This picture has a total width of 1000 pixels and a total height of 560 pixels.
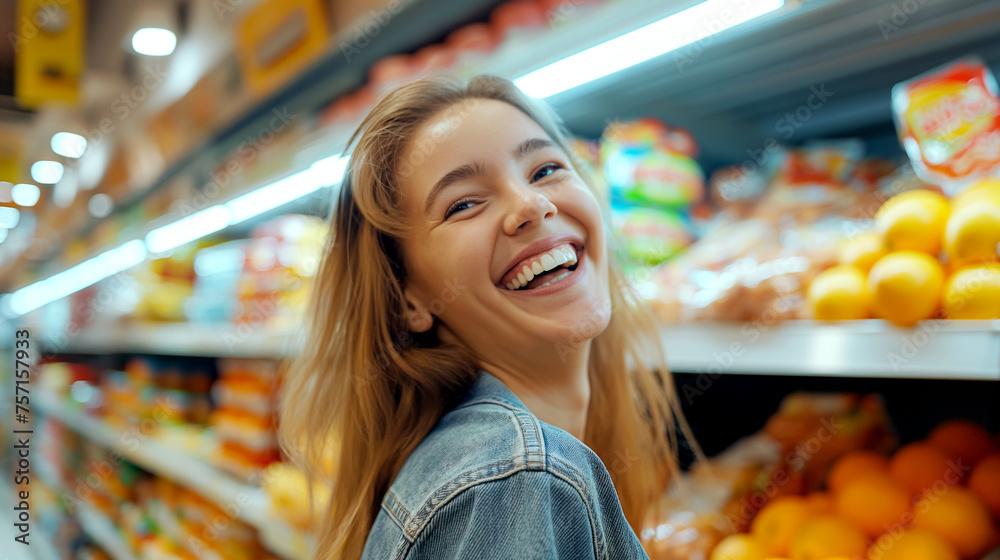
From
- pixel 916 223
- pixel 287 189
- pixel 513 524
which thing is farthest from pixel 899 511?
pixel 287 189

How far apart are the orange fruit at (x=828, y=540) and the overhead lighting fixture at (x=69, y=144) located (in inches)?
214

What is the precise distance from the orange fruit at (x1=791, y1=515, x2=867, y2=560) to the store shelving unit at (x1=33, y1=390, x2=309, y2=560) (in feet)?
3.98

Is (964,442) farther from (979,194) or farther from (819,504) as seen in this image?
(979,194)

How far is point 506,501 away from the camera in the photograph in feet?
2.06

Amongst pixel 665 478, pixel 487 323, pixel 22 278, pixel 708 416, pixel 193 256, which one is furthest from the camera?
pixel 22 278

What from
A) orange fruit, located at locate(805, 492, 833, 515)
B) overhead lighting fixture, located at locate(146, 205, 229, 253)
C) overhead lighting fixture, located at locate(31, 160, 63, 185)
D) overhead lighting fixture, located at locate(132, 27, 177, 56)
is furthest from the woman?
overhead lighting fixture, located at locate(31, 160, 63, 185)

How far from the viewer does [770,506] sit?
3.59 ft

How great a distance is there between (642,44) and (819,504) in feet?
2.68

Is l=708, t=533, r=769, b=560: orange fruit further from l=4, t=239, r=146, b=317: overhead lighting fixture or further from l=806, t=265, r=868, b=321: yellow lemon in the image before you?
l=4, t=239, r=146, b=317: overhead lighting fixture

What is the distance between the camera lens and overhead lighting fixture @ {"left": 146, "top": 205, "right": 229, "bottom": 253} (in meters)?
2.82

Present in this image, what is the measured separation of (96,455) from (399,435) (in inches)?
154

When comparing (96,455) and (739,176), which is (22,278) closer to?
(96,455)

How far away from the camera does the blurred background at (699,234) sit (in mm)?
917

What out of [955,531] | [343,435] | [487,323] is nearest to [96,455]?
[343,435]
